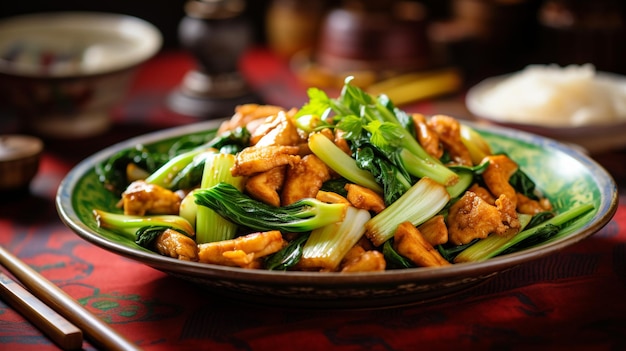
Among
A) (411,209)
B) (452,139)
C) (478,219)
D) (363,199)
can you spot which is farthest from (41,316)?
(452,139)

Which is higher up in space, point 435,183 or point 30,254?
point 435,183

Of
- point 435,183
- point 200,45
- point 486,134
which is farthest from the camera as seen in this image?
point 200,45

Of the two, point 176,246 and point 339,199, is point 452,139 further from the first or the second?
point 176,246

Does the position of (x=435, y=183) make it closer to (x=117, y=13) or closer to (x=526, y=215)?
(x=526, y=215)

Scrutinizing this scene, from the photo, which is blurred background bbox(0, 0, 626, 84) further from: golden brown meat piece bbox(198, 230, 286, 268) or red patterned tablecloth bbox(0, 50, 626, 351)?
golden brown meat piece bbox(198, 230, 286, 268)

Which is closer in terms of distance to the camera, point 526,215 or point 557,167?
point 526,215

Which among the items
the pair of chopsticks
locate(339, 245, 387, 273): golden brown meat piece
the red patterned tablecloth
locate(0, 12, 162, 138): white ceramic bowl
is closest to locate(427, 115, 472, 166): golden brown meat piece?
the red patterned tablecloth

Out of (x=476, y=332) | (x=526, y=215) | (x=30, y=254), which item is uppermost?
(x=526, y=215)

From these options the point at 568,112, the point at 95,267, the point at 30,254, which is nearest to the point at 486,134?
the point at 568,112
